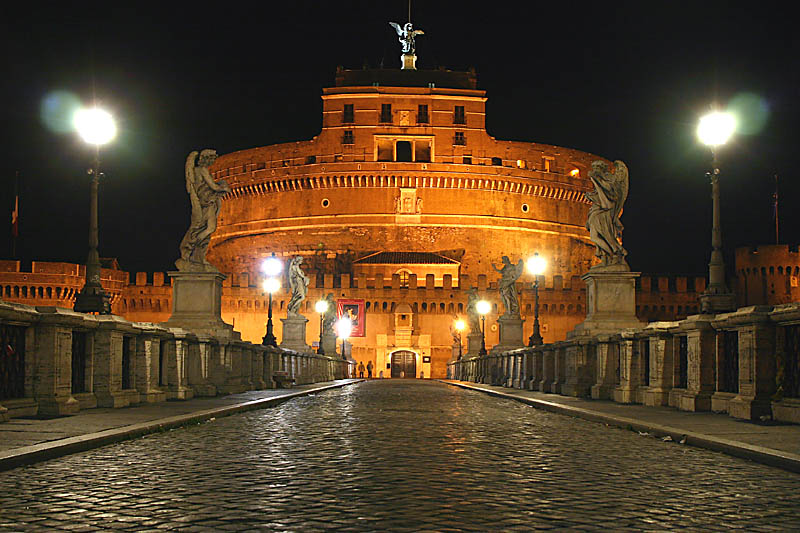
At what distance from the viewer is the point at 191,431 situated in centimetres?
948

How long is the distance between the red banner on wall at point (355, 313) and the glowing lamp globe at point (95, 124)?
159 ft

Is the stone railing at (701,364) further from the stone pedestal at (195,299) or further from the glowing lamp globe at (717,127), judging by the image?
the stone pedestal at (195,299)

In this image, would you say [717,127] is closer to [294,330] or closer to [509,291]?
[509,291]

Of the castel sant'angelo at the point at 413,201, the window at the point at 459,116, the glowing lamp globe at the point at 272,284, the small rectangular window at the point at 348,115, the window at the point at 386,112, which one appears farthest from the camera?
the window at the point at 459,116

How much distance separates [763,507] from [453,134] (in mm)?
69945

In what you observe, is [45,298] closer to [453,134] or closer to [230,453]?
[453,134]

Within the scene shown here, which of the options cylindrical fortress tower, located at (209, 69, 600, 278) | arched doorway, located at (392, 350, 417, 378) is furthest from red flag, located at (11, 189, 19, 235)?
arched doorway, located at (392, 350, 417, 378)

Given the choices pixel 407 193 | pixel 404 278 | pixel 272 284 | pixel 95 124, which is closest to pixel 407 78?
pixel 407 193

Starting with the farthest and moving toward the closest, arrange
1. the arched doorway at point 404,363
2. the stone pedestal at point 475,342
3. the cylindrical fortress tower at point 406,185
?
the cylindrical fortress tower at point 406,185 < the arched doorway at point 404,363 < the stone pedestal at point 475,342

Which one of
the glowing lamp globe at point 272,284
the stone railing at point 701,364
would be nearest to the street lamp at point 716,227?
the stone railing at point 701,364

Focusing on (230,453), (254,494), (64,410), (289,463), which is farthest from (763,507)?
(64,410)

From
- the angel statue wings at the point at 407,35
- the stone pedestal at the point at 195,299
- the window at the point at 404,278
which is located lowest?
the stone pedestal at the point at 195,299

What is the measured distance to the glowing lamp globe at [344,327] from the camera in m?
59.5

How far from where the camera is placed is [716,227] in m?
14.3
